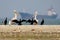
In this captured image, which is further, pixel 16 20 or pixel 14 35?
pixel 16 20

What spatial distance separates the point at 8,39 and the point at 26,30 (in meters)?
0.61

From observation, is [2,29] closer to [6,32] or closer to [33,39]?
[6,32]

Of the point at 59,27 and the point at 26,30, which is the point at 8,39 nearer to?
the point at 26,30

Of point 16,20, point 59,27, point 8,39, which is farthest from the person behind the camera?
point 16,20

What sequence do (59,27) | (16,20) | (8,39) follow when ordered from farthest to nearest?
(16,20)
(59,27)
(8,39)

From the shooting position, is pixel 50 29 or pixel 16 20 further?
pixel 16 20

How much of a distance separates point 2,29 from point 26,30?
2.30 ft

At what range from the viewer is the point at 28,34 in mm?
7578

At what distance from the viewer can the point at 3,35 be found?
24.7 feet

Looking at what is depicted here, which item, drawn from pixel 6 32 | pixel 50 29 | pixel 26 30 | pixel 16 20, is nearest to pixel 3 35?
pixel 6 32

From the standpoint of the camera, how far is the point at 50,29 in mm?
7914

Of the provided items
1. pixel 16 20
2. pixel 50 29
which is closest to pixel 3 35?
pixel 50 29

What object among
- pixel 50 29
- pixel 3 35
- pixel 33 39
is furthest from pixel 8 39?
pixel 50 29

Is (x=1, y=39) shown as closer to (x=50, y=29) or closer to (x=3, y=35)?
(x=3, y=35)
